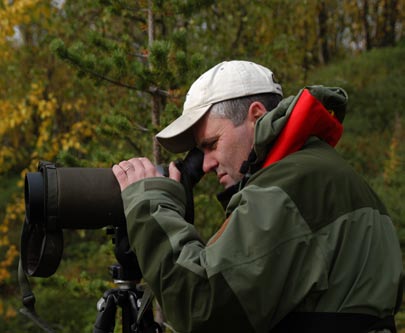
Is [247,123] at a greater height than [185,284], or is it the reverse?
[247,123]

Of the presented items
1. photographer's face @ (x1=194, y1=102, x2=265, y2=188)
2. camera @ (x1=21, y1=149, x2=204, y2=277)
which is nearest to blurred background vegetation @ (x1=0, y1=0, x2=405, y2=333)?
camera @ (x1=21, y1=149, x2=204, y2=277)

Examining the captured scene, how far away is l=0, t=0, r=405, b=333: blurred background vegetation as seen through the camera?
4.14m

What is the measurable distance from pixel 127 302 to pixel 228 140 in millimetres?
885

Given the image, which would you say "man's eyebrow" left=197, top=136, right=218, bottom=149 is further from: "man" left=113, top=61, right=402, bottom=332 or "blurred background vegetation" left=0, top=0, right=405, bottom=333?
"blurred background vegetation" left=0, top=0, right=405, bottom=333

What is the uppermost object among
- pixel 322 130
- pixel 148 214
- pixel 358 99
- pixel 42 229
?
pixel 322 130

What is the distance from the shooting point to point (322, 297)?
1.67 m

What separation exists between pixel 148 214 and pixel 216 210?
3.08 m

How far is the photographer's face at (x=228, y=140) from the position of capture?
2.00 metres

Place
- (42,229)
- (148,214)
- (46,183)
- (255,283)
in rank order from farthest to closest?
(42,229)
(46,183)
(148,214)
(255,283)

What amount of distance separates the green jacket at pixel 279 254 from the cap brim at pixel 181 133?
0.30 meters

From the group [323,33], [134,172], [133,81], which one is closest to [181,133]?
[134,172]

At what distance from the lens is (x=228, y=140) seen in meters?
2.02

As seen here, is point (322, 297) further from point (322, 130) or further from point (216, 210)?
point (216, 210)

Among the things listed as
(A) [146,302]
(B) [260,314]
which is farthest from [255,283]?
(A) [146,302]
